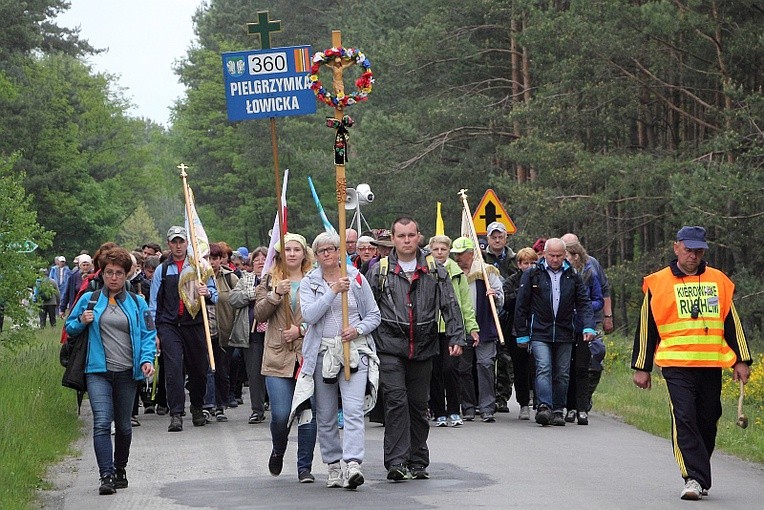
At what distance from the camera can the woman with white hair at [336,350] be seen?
10.6m

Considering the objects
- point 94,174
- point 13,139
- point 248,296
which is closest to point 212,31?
point 94,174

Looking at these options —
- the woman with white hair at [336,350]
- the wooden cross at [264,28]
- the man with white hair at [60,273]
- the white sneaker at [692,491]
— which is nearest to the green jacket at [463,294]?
the wooden cross at [264,28]

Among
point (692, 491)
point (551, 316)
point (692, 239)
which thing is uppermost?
point (692, 239)

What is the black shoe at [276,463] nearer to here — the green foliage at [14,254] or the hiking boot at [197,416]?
the hiking boot at [197,416]

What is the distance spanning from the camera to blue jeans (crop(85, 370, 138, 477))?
10.7 metres

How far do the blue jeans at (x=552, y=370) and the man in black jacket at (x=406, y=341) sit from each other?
388cm

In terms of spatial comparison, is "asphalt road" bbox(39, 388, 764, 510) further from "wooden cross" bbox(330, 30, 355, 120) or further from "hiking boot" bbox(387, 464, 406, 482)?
"wooden cross" bbox(330, 30, 355, 120)

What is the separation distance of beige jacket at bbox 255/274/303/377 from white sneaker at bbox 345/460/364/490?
1.01m

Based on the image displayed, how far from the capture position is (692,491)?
10117 millimetres

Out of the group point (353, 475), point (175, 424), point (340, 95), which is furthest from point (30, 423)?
point (340, 95)

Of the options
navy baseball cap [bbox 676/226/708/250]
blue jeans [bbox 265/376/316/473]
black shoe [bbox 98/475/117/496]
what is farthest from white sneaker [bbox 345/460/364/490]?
navy baseball cap [bbox 676/226/708/250]

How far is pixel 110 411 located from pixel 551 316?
18.7 ft

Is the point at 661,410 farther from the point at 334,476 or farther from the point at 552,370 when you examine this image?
the point at 334,476

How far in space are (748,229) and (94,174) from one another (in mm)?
49975
